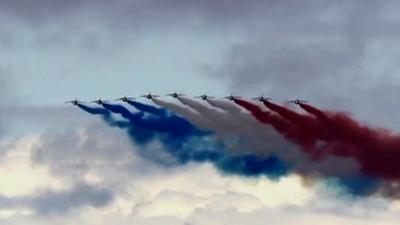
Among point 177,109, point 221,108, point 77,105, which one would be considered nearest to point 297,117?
point 221,108

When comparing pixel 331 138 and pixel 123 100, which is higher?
pixel 123 100

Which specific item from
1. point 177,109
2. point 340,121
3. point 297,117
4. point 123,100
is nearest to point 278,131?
point 297,117

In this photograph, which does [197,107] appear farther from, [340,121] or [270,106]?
[340,121]

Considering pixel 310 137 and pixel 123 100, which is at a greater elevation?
pixel 123 100

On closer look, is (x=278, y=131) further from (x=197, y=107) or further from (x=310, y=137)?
(x=197, y=107)

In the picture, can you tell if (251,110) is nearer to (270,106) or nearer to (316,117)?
(270,106)

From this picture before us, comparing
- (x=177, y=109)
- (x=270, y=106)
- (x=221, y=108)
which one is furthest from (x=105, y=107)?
(x=270, y=106)

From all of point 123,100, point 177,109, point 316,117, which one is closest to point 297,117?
point 316,117
